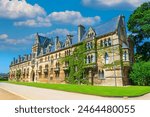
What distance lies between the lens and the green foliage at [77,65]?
4691 centimetres

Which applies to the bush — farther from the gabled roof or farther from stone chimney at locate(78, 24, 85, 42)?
stone chimney at locate(78, 24, 85, 42)

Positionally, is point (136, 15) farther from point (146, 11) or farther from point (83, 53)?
point (83, 53)

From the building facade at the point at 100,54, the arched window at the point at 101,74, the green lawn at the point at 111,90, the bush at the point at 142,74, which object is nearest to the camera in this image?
Answer: the green lawn at the point at 111,90

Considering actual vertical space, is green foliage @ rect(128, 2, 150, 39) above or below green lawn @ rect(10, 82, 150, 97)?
above

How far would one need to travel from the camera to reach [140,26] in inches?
1869

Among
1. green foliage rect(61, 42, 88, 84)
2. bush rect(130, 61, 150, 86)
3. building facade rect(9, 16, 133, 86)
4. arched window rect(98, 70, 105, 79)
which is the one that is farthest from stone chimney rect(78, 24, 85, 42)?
bush rect(130, 61, 150, 86)

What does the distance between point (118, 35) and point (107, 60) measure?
19.3 ft

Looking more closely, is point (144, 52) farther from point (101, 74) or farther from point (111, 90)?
point (111, 90)

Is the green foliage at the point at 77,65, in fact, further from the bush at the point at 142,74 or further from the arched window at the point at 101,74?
the bush at the point at 142,74

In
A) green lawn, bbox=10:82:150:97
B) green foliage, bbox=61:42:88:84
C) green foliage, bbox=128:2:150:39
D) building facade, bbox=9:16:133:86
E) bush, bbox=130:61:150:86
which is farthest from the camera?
green foliage, bbox=61:42:88:84

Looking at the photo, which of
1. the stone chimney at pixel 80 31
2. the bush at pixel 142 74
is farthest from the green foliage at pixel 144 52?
the stone chimney at pixel 80 31

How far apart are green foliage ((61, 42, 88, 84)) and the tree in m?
13.1

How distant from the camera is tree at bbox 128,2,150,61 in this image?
1820 inches

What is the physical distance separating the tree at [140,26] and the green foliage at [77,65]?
1311cm
